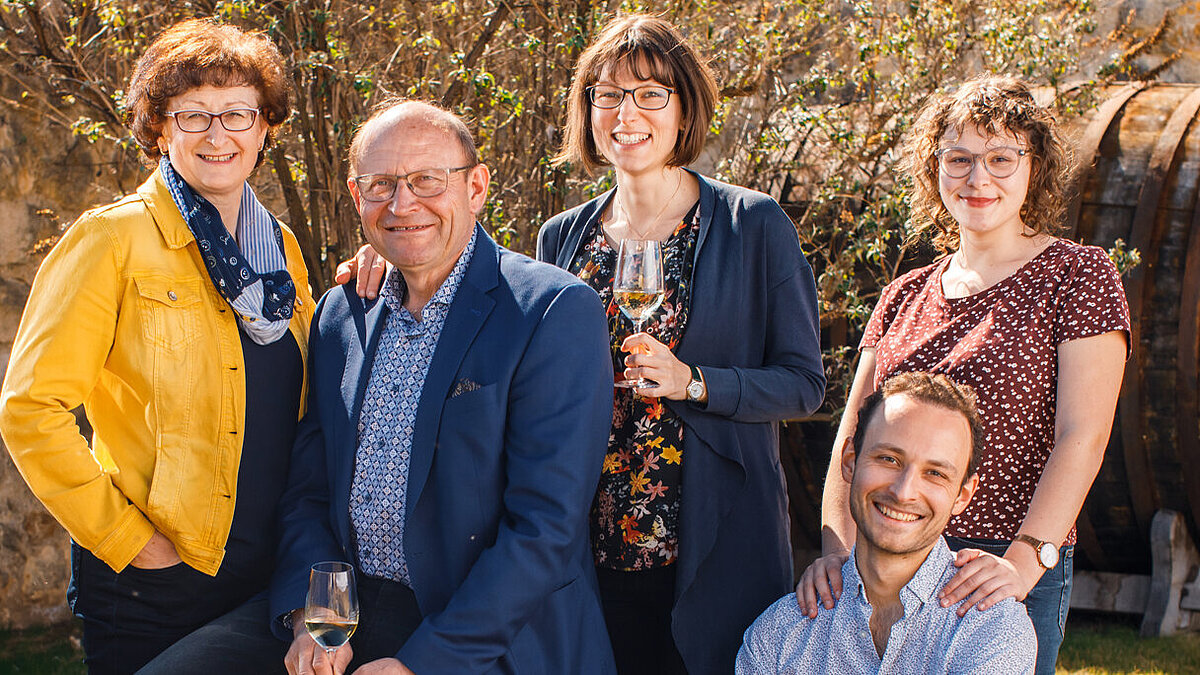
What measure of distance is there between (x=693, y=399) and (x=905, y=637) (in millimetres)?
698

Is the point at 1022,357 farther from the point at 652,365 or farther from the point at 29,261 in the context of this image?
the point at 29,261

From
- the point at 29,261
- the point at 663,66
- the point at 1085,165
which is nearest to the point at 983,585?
the point at 663,66

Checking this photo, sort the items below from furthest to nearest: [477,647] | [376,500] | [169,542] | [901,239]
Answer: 1. [901,239]
2. [169,542]
3. [376,500]
4. [477,647]

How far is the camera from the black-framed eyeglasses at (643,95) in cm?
296

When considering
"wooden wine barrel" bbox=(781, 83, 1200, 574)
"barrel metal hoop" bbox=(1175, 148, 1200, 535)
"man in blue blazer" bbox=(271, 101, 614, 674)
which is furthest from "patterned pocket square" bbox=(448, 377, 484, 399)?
"barrel metal hoop" bbox=(1175, 148, 1200, 535)

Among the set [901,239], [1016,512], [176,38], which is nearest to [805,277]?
[1016,512]

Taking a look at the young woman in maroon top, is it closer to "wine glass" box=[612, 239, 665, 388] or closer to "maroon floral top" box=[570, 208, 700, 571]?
"maroon floral top" box=[570, 208, 700, 571]

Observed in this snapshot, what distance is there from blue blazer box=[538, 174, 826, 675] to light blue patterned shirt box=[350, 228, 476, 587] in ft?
1.98

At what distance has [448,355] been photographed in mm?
2561

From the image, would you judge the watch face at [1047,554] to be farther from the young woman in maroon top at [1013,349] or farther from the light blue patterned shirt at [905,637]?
the light blue patterned shirt at [905,637]

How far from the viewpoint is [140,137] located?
297 cm

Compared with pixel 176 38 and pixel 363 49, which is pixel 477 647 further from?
pixel 363 49

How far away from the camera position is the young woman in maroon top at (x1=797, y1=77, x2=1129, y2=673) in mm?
2518

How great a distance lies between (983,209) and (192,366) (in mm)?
1912
